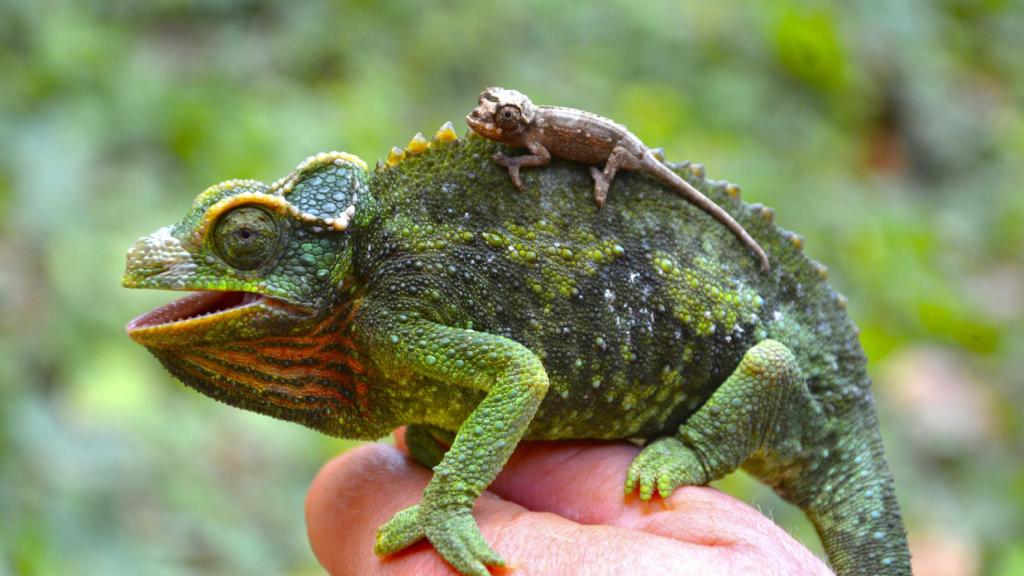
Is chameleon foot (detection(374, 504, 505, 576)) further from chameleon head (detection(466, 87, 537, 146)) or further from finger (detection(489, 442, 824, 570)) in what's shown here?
chameleon head (detection(466, 87, 537, 146))

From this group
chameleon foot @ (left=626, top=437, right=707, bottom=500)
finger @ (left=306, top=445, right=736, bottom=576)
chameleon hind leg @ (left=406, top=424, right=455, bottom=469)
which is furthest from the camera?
chameleon hind leg @ (left=406, top=424, right=455, bottom=469)

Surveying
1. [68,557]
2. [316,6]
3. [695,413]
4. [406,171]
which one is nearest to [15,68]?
[316,6]

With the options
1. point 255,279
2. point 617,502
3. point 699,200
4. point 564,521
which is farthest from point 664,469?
point 255,279

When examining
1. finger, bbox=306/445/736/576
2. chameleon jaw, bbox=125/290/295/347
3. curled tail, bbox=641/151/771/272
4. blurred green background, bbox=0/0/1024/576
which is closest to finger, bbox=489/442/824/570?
finger, bbox=306/445/736/576

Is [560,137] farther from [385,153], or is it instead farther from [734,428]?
[385,153]

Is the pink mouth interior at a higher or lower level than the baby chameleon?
lower

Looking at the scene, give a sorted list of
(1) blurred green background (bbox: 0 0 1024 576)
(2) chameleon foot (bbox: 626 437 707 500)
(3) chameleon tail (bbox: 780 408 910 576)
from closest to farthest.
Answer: (2) chameleon foot (bbox: 626 437 707 500), (3) chameleon tail (bbox: 780 408 910 576), (1) blurred green background (bbox: 0 0 1024 576)

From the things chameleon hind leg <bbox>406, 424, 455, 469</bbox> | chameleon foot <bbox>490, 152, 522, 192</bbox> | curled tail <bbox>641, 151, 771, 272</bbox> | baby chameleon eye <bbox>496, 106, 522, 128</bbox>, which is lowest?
chameleon hind leg <bbox>406, 424, 455, 469</bbox>
